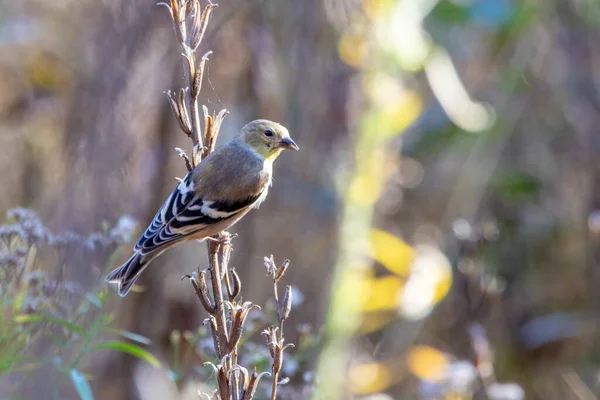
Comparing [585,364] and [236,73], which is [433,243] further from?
[236,73]

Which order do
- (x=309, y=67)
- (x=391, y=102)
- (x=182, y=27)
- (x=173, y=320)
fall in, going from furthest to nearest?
(x=173, y=320) → (x=309, y=67) → (x=391, y=102) → (x=182, y=27)

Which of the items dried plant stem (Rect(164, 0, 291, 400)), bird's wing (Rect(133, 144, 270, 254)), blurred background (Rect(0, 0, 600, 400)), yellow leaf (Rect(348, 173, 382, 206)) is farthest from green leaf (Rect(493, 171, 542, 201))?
dried plant stem (Rect(164, 0, 291, 400))

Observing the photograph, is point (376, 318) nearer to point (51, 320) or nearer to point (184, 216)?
point (184, 216)

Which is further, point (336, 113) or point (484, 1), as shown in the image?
point (484, 1)

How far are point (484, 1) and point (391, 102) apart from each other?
4.65 feet

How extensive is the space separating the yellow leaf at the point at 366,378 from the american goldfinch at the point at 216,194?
1.13m

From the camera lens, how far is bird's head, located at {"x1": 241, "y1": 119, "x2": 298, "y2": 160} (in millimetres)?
3352

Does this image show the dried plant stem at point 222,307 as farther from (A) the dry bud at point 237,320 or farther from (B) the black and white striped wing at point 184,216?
(B) the black and white striped wing at point 184,216

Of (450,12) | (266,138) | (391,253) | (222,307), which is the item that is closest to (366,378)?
(391,253)

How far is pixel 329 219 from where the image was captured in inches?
180

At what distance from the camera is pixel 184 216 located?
113 inches

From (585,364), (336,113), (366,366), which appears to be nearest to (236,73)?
(336,113)

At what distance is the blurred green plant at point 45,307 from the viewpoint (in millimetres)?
2156

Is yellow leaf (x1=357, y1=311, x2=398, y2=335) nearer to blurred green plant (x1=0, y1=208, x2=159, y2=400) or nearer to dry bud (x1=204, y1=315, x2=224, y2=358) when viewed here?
blurred green plant (x1=0, y1=208, x2=159, y2=400)
